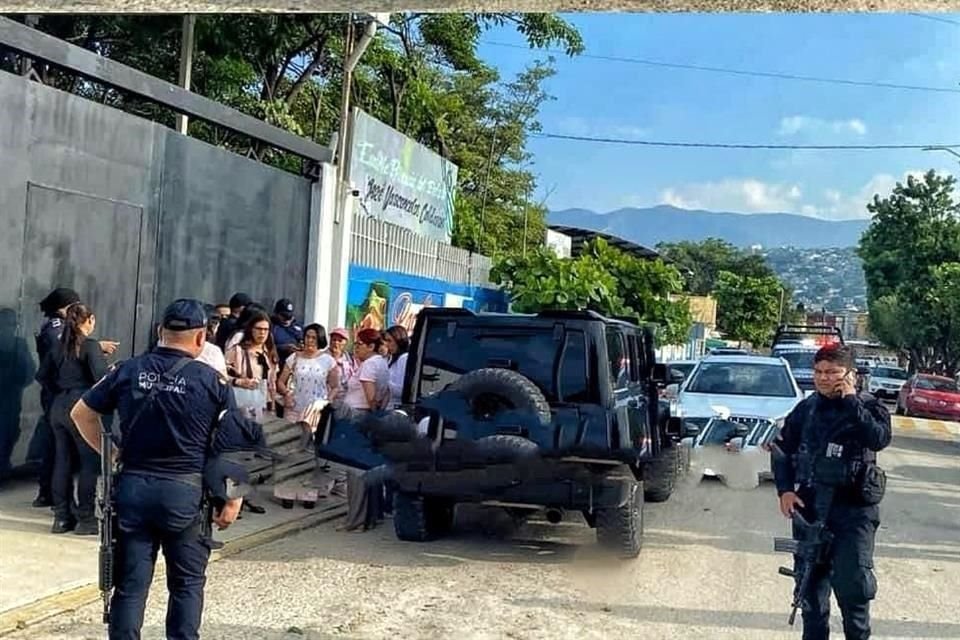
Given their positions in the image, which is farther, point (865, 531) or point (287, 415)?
point (287, 415)

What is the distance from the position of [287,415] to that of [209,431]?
530 centimetres

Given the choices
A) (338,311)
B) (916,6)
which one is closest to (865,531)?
(916,6)

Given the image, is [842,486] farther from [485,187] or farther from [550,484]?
[485,187]

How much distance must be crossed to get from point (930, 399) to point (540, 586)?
2487 centimetres

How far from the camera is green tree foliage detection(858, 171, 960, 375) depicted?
48281mm

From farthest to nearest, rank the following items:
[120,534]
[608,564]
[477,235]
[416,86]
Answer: [477,235] < [416,86] < [608,564] < [120,534]

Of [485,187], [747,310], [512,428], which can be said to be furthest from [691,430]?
[747,310]

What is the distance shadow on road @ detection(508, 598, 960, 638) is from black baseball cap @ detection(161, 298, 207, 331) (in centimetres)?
292

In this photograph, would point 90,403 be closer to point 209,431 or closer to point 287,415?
point 209,431

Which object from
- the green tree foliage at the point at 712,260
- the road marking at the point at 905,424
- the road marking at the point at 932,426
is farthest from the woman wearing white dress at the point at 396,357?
the green tree foliage at the point at 712,260

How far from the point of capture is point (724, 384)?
44.6 ft

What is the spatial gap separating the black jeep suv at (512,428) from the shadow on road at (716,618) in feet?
3.29

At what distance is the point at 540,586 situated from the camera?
7133mm

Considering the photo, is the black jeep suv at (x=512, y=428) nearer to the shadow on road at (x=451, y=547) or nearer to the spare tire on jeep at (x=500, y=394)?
the spare tire on jeep at (x=500, y=394)
